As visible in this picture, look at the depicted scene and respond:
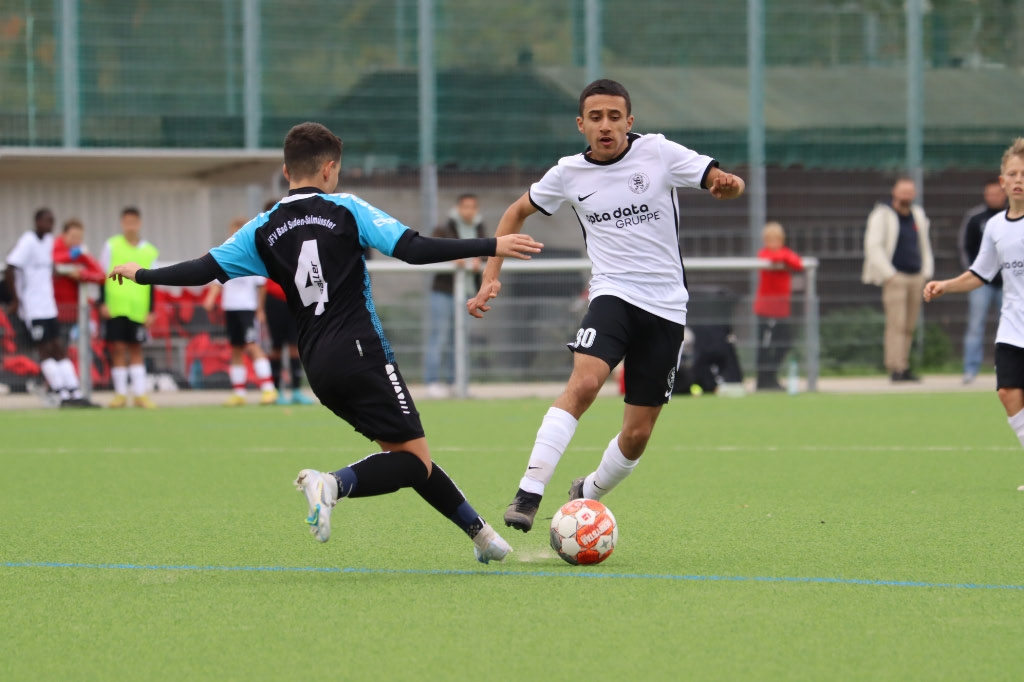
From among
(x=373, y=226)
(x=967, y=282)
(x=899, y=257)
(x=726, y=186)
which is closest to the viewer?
(x=373, y=226)

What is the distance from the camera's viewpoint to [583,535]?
5.68 metres

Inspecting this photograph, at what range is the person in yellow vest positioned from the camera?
1516 cm

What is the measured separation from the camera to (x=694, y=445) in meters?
11.0

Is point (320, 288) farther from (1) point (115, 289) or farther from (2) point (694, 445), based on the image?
(1) point (115, 289)

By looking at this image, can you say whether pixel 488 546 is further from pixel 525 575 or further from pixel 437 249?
pixel 437 249

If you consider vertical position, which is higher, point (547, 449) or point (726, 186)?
A: point (726, 186)

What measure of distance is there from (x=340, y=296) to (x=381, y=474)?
2.19 ft

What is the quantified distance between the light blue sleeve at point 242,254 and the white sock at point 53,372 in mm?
10738

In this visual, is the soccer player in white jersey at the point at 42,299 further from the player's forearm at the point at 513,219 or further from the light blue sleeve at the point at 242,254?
the light blue sleeve at the point at 242,254

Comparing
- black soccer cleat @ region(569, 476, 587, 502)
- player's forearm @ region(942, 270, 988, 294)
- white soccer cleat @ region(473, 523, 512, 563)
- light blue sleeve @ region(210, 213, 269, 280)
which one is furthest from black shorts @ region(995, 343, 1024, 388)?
light blue sleeve @ region(210, 213, 269, 280)

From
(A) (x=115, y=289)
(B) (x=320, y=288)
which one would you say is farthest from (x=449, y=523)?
(A) (x=115, y=289)

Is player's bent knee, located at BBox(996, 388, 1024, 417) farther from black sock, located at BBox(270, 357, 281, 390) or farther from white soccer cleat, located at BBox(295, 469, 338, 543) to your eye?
black sock, located at BBox(270, 357, 281, 390)

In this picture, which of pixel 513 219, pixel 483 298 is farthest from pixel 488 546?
pixel 513 219

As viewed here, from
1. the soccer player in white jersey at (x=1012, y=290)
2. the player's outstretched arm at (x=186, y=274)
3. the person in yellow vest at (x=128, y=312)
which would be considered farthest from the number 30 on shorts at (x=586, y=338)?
the person in yellow vest at (x=128, y=312)
